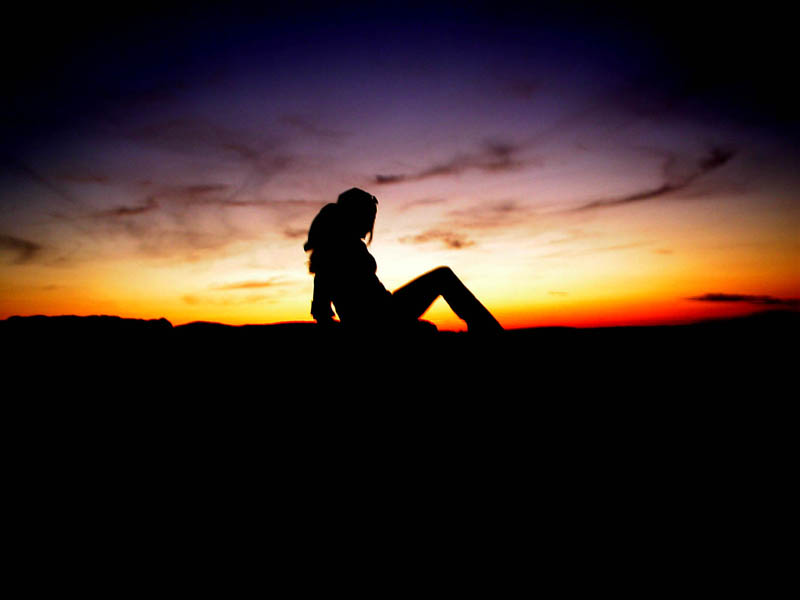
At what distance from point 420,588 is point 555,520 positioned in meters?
0.57

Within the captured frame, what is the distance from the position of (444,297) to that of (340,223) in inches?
43.2

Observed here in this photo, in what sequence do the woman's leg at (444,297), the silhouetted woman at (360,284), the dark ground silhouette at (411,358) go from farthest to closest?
1. the woman's leg at (444,297)
2. the silhouetted woman at (360,284)
3. the dark ground silhouette at (411,358)

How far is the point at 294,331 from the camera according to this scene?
389 cm

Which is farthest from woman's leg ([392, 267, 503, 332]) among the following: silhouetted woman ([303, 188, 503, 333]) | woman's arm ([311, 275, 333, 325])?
woman's arm ([311, 275, 333, 325])

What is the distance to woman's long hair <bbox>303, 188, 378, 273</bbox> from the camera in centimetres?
301

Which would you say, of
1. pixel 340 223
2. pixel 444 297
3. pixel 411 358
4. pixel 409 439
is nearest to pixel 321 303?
pixel 340 223

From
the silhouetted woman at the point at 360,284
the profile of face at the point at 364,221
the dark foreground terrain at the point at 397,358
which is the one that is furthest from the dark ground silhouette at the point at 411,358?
the profile of face at the point at 364,221

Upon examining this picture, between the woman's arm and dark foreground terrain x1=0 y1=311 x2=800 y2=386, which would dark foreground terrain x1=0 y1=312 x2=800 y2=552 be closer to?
dark foreground terrain x1=0 y1=311 x2=800 y2=386

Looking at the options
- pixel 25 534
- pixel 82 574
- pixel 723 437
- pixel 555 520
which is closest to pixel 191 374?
pixel 25 534

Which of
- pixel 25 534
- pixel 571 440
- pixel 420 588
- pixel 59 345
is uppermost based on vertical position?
pixel 59 345

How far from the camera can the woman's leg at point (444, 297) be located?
118 inches

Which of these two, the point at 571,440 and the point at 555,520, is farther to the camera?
the point at 571,440

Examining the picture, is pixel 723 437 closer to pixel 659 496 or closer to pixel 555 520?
pixel 659 496

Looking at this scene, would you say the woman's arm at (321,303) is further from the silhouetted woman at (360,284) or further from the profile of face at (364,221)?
the profile of face at (364,221)
